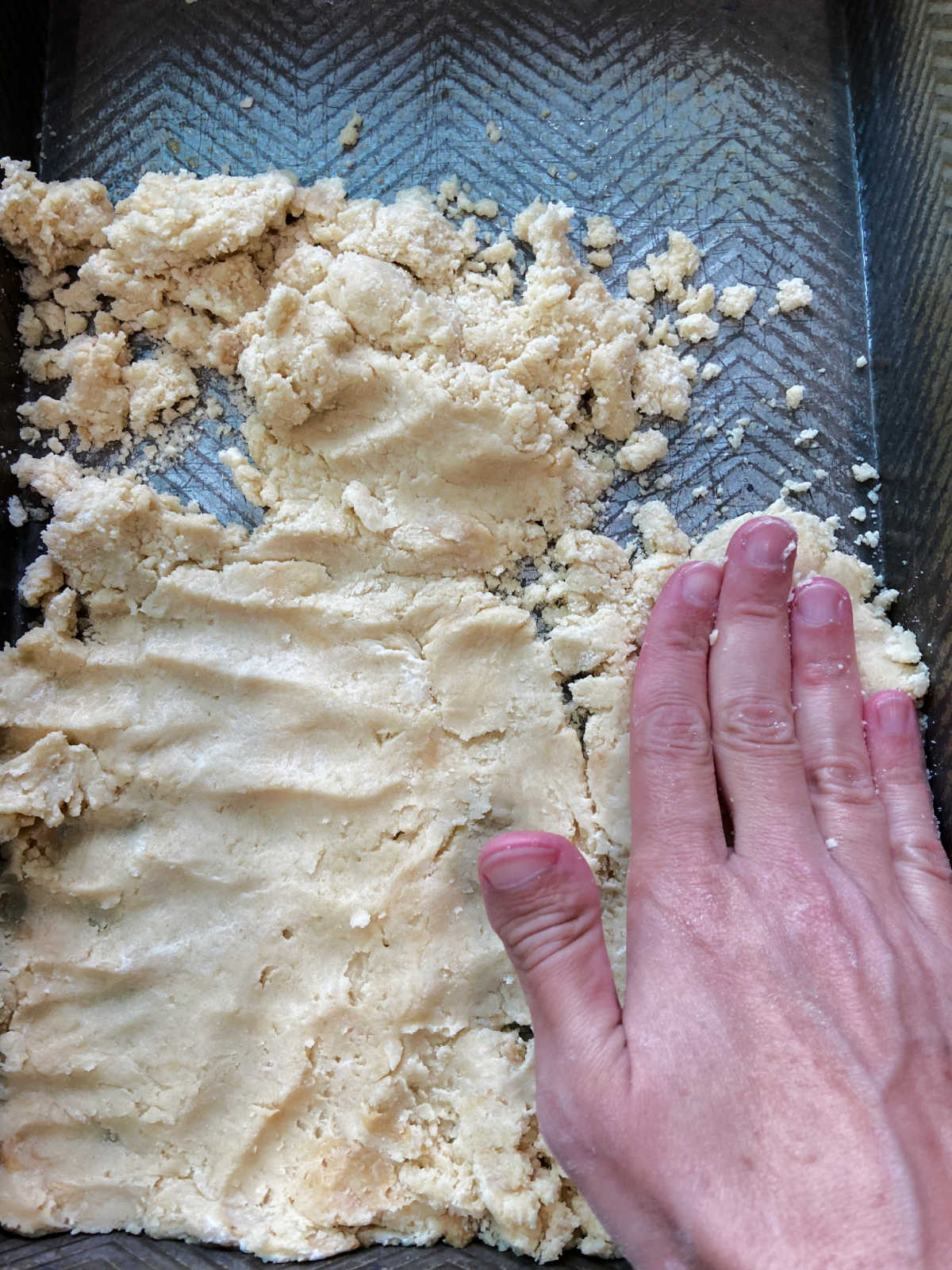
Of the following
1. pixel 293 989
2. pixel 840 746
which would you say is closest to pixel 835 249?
pixel 840 746

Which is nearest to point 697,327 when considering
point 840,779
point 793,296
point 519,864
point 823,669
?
point 793,296

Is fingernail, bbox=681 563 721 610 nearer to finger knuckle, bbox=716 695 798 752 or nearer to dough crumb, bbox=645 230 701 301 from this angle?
finger knuckle, bbox=716 695 798 752

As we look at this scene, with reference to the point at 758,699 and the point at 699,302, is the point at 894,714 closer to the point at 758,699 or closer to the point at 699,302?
the point at 758,699

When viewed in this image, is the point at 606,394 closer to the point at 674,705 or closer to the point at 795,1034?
the point at 674,705

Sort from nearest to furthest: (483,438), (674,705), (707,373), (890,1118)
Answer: (890,1118) → (674,705) → (483,438) → (707,373)

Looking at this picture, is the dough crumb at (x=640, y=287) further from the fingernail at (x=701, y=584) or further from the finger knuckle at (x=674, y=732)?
the finger knuckle at (x=674, y=732)

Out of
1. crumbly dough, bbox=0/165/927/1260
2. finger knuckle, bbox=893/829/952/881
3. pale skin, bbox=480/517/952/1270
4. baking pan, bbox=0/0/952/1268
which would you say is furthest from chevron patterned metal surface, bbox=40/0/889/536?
finger knuckle, bbox=893/829/952/881

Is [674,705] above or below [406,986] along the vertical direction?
above

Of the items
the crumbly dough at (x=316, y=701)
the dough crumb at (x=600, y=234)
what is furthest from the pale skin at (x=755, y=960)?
the dough crumb at (x=600, y=234)
